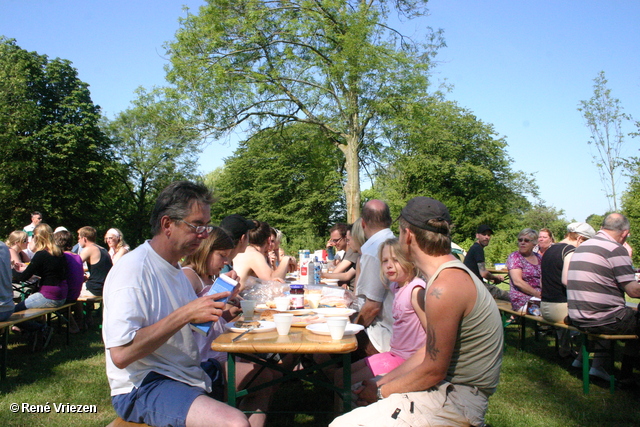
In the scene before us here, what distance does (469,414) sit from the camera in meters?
2.29

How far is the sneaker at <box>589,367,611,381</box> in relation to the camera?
17.4ft

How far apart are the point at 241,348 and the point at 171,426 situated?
576 millimetres

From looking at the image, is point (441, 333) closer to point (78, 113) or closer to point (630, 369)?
point (630, 369)

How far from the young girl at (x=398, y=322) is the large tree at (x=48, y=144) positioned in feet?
87.5

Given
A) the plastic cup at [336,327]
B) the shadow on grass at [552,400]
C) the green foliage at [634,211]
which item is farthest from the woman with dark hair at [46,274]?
the green foliage at [634,211]

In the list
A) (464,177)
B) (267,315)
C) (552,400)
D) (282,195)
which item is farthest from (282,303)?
(464,177)

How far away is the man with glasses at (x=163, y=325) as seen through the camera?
218cm

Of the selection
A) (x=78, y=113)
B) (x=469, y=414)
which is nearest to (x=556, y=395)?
(x=469, y=414)

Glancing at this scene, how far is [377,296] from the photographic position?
3924 millimetres

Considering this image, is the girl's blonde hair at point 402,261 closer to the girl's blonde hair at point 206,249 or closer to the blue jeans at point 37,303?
the girl's blonde hair at point 206,249

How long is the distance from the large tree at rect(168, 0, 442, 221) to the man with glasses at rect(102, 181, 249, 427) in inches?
541

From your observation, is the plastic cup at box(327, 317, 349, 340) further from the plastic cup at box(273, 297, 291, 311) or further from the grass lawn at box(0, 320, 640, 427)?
the grass lawn at box(0, 320, 640, 427)

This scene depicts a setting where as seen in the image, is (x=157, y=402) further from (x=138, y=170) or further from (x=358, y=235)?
(x=138, y=170)

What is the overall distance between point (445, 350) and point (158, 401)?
127 centimetres
